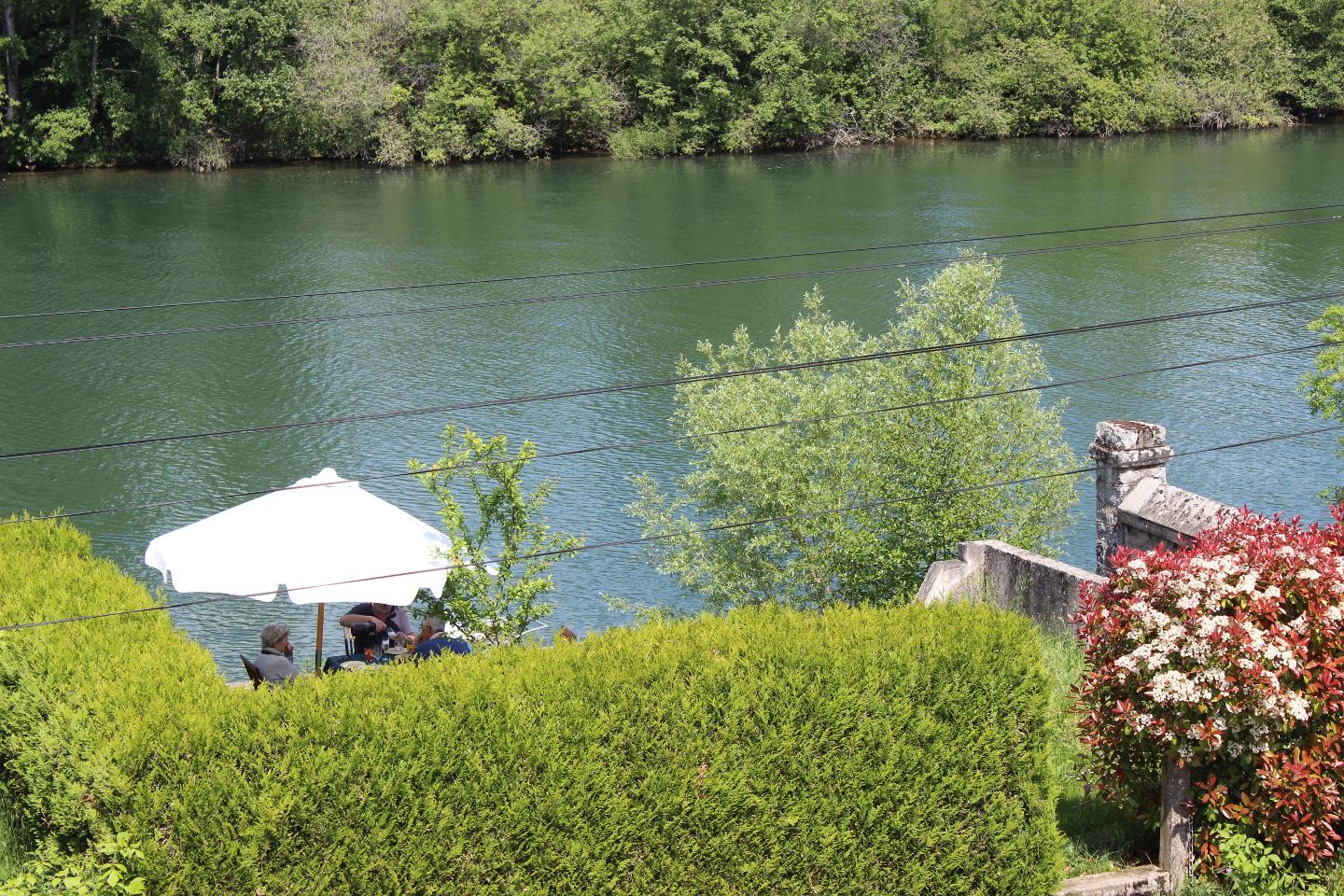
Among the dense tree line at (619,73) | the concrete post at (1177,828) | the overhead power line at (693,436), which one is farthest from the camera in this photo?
the dense tree line at (619,73)

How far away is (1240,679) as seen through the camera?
7.06 m

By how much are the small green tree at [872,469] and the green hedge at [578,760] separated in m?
10.3

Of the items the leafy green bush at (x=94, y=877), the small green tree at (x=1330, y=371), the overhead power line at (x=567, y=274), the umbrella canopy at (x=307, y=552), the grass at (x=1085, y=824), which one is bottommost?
the grass at (x=1085, y=824)

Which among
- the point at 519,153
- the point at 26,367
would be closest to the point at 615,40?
the point at 519,153

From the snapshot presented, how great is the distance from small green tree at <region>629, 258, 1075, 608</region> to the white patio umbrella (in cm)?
812

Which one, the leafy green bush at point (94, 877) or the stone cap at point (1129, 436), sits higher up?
the stone cap at point (1129, 436)

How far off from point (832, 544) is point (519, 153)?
39.0 m

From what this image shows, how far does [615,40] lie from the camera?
54219 millimetres

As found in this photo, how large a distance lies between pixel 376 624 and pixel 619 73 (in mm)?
44784

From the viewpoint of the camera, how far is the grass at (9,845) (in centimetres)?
704

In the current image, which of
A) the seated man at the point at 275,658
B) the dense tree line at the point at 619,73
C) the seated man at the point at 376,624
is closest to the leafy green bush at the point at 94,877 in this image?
the seated man at the point at 275,658

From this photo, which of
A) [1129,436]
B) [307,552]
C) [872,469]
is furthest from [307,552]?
[872,469]

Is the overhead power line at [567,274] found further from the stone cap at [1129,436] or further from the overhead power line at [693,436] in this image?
the stone cap at [1129,436]

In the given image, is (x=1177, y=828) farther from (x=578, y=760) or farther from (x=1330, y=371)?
(x=1330, y=371)
